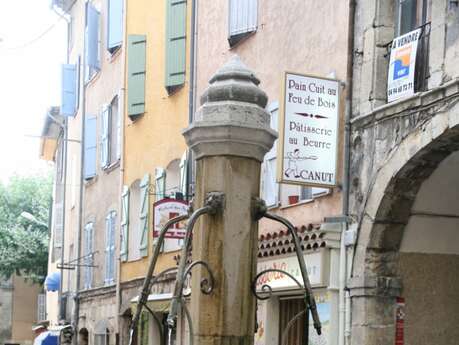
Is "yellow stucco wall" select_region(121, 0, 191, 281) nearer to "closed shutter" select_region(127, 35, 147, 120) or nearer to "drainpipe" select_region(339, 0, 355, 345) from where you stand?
"closed shutter" select_region(127, 35, 147, 120)

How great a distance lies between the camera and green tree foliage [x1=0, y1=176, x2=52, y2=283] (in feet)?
113

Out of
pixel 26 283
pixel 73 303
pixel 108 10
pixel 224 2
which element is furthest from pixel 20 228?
pixel 224 2

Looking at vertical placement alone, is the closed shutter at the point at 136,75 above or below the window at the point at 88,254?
above

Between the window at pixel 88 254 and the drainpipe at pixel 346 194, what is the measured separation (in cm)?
1245

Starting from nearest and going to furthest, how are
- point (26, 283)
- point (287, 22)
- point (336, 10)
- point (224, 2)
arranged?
1. point (336, 10)
2. point (287, 22)
3. point (224, 2)
4. point (26, 283)

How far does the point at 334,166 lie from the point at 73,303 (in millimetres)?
14915

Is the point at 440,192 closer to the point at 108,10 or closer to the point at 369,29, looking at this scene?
the point at 369,29

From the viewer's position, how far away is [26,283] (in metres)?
40.8

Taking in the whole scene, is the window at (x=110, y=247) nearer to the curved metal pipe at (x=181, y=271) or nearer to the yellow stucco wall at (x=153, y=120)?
the yellow stucco wall at (x=153, y=120)

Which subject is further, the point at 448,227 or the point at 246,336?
the point at 448,227

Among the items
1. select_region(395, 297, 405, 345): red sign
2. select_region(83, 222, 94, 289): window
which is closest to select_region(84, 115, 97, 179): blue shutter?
select_region(83, 222, 94, 289): window

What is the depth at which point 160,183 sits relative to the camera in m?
18.3

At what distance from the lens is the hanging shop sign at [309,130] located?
11.2 metres

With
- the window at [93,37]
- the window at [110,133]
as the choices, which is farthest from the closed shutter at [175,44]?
the window at [93,37]
